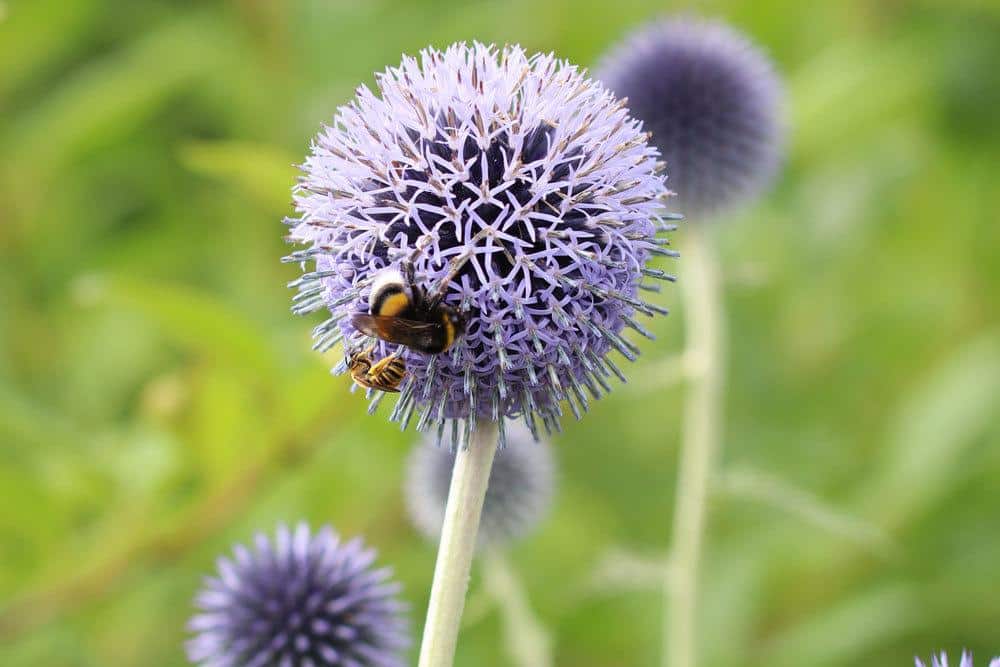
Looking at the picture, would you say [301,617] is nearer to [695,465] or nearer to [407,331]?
[407,331]

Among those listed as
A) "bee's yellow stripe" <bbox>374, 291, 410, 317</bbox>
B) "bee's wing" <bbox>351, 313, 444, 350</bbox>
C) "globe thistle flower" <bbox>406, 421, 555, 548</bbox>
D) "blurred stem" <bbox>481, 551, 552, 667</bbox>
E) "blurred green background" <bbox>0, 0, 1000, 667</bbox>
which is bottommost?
"bee's wing" <bbox>351, 313, 444, 350</bbox>

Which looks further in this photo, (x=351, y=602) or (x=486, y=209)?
(x=351, y=602)

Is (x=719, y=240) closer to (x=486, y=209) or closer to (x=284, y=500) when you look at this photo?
(x=284, y=500)

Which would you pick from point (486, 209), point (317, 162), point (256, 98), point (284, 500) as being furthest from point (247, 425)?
point (256, 98)

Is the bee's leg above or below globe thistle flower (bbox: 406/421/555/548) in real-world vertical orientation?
below

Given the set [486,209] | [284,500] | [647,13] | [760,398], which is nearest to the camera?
[486,209]

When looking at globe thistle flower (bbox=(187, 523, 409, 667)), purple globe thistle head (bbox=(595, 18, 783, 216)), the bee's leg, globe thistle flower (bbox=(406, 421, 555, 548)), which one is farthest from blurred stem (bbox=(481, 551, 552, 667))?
purple globe thistle head (bbox=(595, 18, 783, 216))

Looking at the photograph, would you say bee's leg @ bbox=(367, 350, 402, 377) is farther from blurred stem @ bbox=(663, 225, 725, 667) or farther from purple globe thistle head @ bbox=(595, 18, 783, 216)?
purple globe thistle head @ bbox=(595, 18, 783, 216)

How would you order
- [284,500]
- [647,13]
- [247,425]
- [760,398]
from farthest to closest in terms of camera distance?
[647,13]
[760,398]
[284,500]
[247,425]
